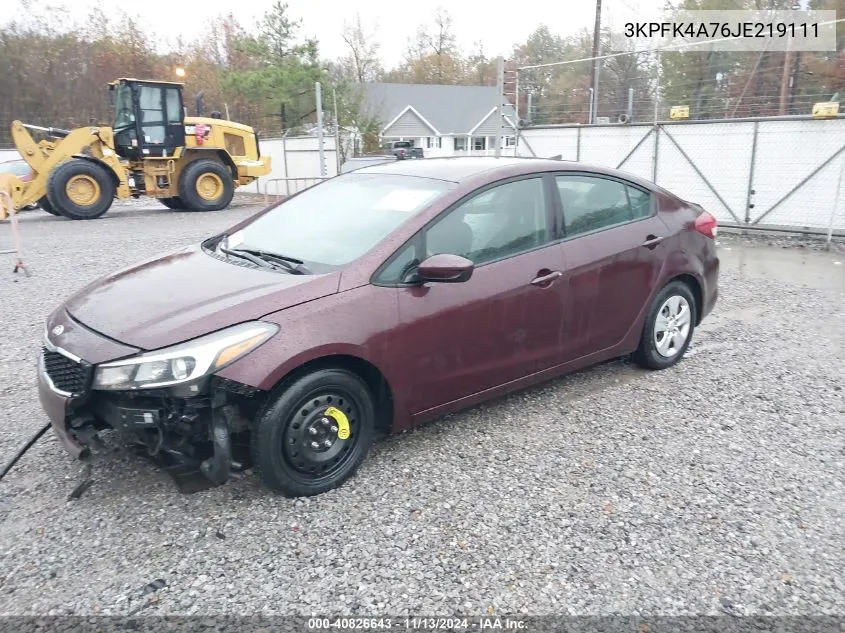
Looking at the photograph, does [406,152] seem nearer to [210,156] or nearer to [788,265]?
[210,156]

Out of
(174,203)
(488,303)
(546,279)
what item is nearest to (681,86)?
(546,279)

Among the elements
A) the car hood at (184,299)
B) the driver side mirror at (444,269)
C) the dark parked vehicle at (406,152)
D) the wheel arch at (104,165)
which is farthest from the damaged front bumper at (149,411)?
the wheel arch at (104,165)

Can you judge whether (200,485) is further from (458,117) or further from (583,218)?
(458,117)

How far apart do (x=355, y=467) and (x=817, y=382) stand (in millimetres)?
3501

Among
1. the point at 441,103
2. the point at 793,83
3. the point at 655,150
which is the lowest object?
the point at 655,150

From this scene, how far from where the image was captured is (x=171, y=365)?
9.09 feet

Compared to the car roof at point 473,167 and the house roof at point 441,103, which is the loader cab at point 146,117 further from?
the house roof at point 441,103

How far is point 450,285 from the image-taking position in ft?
11.4

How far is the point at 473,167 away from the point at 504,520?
2.16 metres

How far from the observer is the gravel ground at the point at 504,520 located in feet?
8.36

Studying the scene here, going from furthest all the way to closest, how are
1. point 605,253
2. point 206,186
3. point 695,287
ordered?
point 206,186, point 695,287, point 605,253

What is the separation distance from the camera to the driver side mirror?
129 inches

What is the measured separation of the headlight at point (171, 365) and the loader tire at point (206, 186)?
14431mm

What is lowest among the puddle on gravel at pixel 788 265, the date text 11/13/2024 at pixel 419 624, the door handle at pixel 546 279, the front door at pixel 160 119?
the date text 11/13/2024 at pixel 419 624
